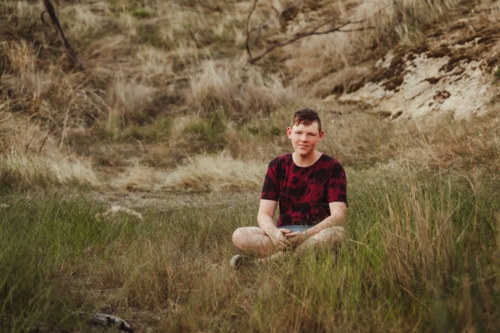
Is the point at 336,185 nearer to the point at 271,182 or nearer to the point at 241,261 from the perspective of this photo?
the point at 271,182

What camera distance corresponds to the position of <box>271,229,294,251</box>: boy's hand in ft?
11.2

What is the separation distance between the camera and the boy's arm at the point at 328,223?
11.1 feet

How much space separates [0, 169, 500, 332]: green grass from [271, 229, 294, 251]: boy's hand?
16 cm

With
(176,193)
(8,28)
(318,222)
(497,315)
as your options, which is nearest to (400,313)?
(497,315)

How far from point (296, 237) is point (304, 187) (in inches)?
17.8

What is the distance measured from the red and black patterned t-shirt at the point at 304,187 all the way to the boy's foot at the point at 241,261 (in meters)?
0.40

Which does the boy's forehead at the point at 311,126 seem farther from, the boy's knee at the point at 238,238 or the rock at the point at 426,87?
the rock at the point at 426,87

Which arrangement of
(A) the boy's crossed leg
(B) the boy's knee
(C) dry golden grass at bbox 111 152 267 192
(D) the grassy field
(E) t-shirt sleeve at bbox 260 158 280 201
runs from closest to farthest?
1. (D) the grassy field
2. (A) the boy's crossed leg
3. (B) the boy's knee
4. (E) t-shirt sleeve at bbox 260 158 280 201
5. (C) dry golden grass at bbox 111 152 267 192

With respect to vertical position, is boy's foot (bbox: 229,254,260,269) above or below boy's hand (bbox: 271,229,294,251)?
below

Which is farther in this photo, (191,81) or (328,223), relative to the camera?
(191,81)

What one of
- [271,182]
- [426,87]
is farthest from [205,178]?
[426,87]

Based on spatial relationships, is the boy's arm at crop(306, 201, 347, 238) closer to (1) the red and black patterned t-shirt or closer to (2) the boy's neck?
(1) the red and black patterned t-shirt

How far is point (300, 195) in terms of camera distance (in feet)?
12.2

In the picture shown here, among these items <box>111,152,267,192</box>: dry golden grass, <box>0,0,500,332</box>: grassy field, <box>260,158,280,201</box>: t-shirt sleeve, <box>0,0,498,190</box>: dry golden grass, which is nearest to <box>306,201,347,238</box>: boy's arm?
<box>0,0,500,332</box>: grassy field
